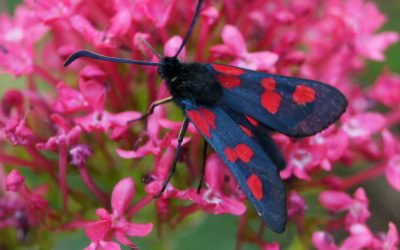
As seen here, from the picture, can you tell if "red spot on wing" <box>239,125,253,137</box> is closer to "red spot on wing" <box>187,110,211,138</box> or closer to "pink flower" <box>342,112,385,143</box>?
"red spot on wing" <box>187,110,211,138</box>

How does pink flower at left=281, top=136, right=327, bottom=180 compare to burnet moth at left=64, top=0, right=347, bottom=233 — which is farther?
pink flower at left=281, top=136, right=327, bottom=180

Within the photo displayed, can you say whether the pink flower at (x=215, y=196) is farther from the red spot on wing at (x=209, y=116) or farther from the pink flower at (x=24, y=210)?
the pink flower at (x=24, y=210)

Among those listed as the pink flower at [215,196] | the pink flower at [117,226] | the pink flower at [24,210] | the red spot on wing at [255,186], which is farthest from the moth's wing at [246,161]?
the pink flower at [24,210]

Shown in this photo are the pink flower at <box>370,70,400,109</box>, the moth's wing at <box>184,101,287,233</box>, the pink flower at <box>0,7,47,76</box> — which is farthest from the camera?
the pink flower at <box>370,70,400,109</box>

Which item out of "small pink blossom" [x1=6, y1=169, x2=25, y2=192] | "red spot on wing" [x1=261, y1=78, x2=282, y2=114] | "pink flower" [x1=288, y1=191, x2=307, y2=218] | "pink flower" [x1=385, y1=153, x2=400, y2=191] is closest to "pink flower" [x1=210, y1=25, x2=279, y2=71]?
"red spot on wing" [x1=261, y1=78, x2=282, y2=114]

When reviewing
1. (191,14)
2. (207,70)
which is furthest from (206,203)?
(191,14)

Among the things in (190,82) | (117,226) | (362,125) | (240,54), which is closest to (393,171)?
(362,125)

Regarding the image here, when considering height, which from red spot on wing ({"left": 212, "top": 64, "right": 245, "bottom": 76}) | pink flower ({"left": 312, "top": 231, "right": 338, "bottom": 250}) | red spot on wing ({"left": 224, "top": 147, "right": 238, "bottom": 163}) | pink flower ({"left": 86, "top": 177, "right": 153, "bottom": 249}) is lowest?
pink flower ({"left": 312, "top": 231, "right": 338, "bottom": 250})
